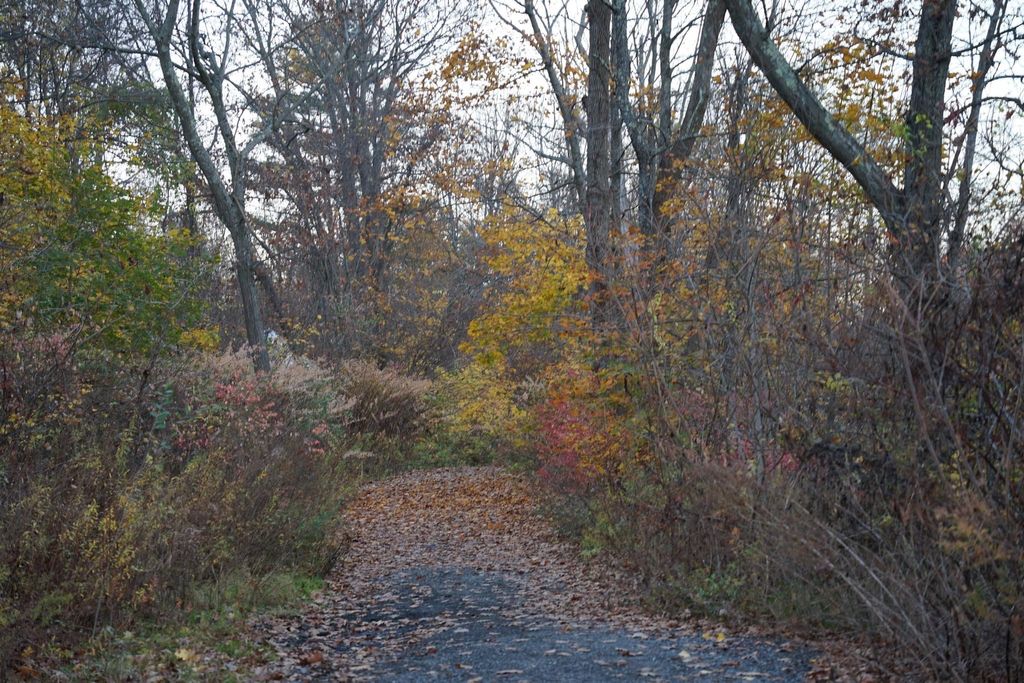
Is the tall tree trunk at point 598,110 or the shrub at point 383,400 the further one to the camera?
the shrub at point 383,400

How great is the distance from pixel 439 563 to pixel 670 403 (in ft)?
13.9

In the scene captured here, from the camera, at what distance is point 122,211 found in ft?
57.1

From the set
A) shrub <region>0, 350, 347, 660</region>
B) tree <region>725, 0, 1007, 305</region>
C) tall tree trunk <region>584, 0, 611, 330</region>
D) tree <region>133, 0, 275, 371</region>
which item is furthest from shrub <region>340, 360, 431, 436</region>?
tree <region>725, 0, 1007, 305</region>

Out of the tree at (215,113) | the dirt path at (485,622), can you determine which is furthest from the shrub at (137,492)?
the tree at (215,113)

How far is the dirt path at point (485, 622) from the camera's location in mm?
7145

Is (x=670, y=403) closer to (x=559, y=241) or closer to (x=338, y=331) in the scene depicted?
(x=559, y=241)

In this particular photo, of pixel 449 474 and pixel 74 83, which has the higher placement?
pixel 74 83

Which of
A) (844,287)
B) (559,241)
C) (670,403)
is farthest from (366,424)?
(844,287)

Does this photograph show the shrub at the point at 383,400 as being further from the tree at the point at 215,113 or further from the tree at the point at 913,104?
the tree at the point at 913,104

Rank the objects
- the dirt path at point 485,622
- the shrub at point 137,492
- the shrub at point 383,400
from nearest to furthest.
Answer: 1. the shrub at point 137,492
2. the dirt path at point 485,622
3. the shrub at point 383,400

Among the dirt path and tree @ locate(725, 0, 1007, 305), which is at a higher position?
tree @ locate(725, 0, 1007, 305)

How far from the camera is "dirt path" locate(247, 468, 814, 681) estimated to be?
7145 millimetres

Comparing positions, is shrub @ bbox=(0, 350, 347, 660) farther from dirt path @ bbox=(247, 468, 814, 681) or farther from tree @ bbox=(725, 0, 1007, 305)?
tree @ bbox=(725, 0, 1007, 305)

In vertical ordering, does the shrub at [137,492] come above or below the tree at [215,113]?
below
